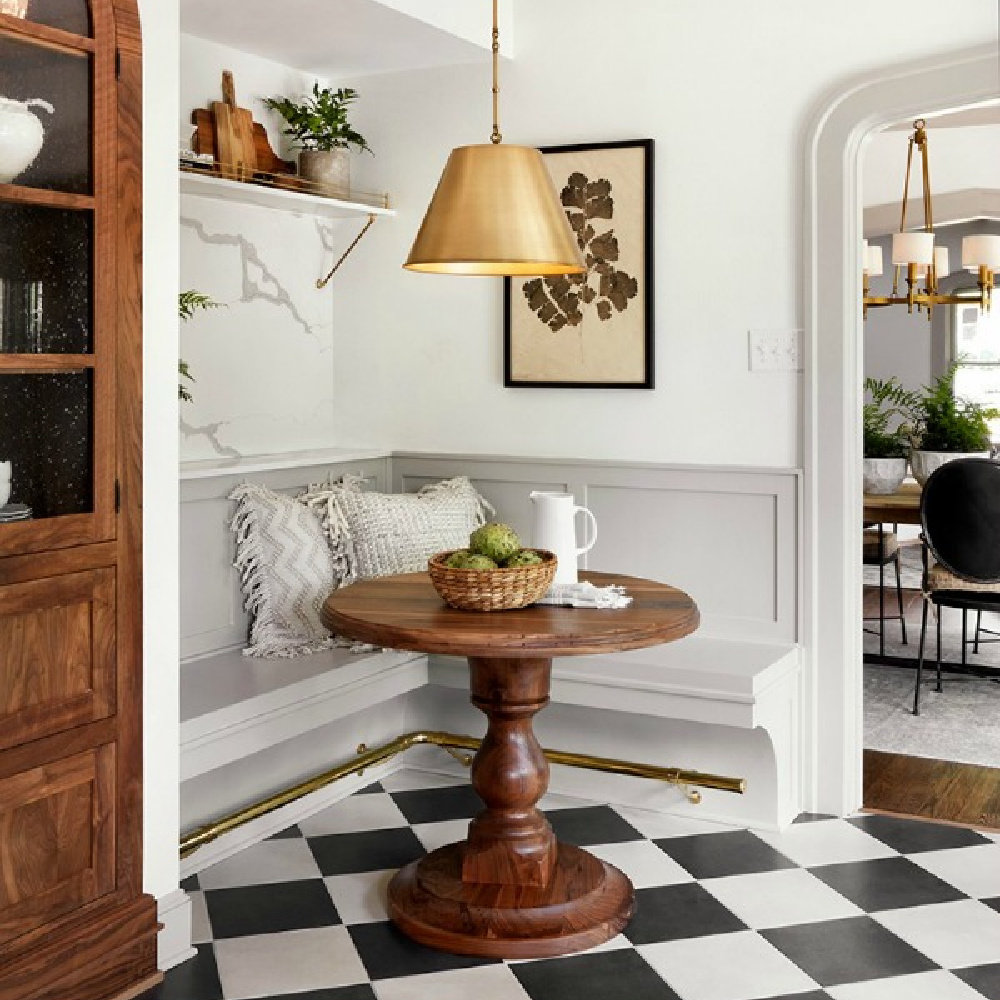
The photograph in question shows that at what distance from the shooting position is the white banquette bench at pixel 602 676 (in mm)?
3691

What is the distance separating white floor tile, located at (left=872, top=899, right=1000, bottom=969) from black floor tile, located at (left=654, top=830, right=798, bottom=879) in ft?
1.34

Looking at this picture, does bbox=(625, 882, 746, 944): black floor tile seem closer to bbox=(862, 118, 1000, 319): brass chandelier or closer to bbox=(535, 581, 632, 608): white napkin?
bbox=(535, 581, 632, 608): white napkin

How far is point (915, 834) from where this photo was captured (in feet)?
12.4

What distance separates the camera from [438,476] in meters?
4.68

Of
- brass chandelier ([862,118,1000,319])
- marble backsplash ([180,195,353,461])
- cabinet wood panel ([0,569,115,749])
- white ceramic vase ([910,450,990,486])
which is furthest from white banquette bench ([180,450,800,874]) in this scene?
brass chandelier ([862,118,1000,319])

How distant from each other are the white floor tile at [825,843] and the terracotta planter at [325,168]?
253 cm

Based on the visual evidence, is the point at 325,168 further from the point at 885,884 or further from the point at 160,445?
the point at 885,884

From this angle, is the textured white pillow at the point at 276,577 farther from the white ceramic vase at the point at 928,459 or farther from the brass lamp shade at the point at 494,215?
the white ceramic vase at the point at 928,459

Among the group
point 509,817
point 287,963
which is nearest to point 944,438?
point 509,817

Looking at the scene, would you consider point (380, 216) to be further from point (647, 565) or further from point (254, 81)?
point (647, 565)

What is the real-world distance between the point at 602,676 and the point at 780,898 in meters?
0.85

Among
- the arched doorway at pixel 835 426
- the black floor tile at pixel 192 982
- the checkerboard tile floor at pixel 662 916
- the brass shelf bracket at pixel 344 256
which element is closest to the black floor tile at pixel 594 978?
the checkerboard tile floor at pixel 662 916

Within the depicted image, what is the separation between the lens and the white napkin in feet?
10.4

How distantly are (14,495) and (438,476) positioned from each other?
2.28 meters
